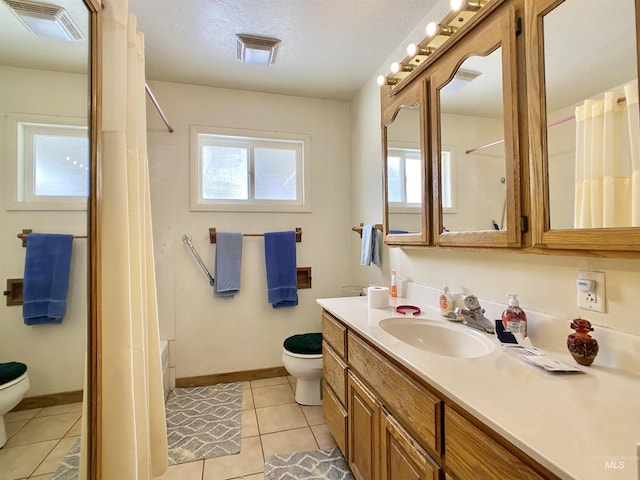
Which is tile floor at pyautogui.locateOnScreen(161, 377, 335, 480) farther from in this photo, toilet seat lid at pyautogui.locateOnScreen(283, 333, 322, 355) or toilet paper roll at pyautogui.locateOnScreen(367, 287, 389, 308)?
toilet paper roll at pyautogui.locateOnScreen(367, 287, 389, 308)

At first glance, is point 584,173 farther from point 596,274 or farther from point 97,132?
point 97,132

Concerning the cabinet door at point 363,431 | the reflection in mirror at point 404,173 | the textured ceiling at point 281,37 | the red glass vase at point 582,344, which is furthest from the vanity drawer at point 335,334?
the textured ceiling at point 281,37

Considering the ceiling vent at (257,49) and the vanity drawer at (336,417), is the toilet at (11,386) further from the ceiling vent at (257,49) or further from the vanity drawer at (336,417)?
the ceiling vent at (257,49)

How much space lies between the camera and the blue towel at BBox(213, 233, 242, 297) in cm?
239

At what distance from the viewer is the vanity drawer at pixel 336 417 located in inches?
57.5

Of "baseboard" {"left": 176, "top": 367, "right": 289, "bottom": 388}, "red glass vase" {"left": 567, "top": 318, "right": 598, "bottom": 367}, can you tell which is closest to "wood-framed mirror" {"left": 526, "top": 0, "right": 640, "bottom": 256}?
"red glass vase" {"left": 567, "top": 318, "right": 598, "bottom": 367}

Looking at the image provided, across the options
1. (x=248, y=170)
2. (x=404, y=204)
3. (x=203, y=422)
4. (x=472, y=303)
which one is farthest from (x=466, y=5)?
(x=203, y=422)

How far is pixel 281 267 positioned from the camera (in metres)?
2.50

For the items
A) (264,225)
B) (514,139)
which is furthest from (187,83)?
(514,139)

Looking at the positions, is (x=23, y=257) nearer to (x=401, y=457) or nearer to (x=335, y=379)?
(x=401, y=457)

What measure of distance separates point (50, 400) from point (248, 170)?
2.02m

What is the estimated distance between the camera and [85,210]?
1045 mm

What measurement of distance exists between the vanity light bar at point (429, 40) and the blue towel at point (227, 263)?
158cm

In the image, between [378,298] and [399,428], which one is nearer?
[399,428]
